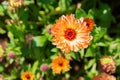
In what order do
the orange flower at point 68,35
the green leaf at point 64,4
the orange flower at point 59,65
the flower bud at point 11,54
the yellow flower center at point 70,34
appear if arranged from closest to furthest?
the orange flower at point 68,35, the yellow flower center at point 70,34, the orange flower at point 59,65, the flower bud at point 11,54, the green leaf at point 64,4

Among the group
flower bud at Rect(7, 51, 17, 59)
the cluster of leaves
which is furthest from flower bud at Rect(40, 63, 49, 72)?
flower bud at Rect(7, 51, 17, 59)

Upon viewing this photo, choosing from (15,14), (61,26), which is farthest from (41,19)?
(61,26)

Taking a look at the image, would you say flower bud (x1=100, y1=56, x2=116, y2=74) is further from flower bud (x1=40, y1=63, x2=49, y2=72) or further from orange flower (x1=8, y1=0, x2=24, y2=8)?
orange flower (x1=8, y1=0, x2=24, y2=8)

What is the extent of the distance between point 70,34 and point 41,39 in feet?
1.78

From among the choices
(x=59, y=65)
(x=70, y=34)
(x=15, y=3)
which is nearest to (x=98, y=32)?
(x=70, y=34)

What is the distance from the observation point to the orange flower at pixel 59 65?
135 inches

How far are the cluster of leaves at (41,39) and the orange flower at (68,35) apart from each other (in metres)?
0.42

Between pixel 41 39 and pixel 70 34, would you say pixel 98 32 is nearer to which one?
pixel 70 34

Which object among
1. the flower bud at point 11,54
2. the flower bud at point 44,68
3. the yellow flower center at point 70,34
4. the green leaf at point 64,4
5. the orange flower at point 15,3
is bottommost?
the flower bud at point 44,68

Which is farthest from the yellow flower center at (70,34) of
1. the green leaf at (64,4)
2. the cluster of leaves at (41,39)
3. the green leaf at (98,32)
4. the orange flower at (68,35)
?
the green leaf at (64,4)

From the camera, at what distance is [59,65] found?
345cm

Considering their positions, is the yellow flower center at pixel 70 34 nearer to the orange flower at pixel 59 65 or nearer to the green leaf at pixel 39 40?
the orange flower at pixel 59 65

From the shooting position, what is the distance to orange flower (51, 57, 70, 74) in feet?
11.3

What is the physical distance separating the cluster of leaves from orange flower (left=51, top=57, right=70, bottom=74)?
79 mm
